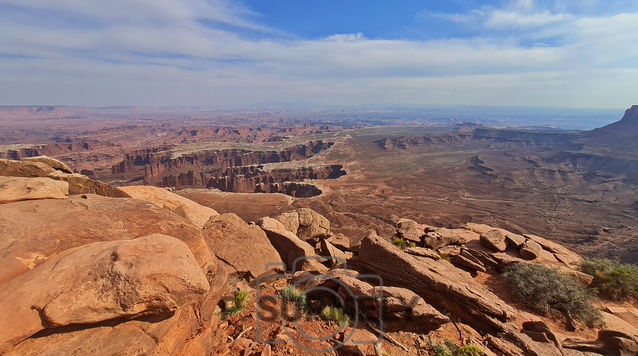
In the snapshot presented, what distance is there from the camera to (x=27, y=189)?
6852mm

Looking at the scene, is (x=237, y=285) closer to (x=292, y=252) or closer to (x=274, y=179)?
(x=292, y=252)

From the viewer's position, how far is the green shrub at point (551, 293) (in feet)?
29.9

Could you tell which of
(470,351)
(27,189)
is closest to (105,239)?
(27,189)

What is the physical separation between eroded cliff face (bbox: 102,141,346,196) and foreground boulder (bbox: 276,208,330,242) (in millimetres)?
47966

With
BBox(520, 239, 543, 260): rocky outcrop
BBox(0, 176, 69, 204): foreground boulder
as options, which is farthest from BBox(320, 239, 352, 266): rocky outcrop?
BBox(0, 176, 69, 204): foreground boulder

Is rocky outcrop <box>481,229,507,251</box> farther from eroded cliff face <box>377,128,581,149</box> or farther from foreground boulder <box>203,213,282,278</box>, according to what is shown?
eroded cliff face <box>377,128,581,149</box>

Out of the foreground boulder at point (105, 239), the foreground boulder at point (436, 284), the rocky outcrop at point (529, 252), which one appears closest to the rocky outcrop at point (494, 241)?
the rocky outcrop at point (529, 252)

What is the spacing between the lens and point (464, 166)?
98812 mm

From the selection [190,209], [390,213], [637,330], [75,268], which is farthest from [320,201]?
[75,268]

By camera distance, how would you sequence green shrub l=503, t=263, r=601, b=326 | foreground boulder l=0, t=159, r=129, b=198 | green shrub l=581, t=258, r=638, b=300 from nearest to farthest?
foreground boulder l=0, t=159, r=129, b=198, green shrub l=503, t=263, r=601, b=326, green shrub l=581, t=258, r=638, b=300

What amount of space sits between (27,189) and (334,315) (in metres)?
8.26

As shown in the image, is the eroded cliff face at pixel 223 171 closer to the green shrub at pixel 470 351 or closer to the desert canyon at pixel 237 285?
the desert canyon at pixel 237 285

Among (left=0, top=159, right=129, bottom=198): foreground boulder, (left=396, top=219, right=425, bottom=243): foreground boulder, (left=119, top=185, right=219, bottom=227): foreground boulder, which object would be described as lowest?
(left=396, top=219, right=425, bottom=243): foreground boulder

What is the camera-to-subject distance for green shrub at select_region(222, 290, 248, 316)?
680cm
